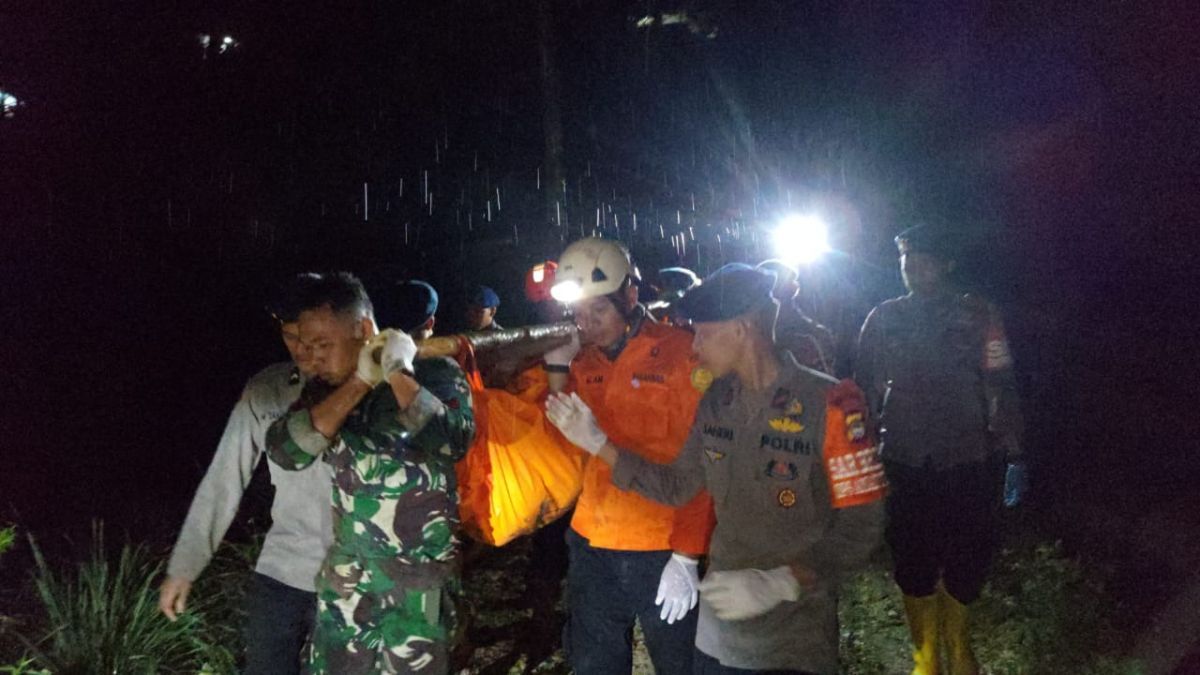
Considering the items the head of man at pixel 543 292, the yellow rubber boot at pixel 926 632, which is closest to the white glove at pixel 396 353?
the yellow rubber boot at pixel 926 632

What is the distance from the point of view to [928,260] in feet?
12.6

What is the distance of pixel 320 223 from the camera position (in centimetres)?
1173

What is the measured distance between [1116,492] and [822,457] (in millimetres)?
6881

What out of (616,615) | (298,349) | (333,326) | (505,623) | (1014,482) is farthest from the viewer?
(505,623)

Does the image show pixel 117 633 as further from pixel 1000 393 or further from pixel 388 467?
pixel 1000 393

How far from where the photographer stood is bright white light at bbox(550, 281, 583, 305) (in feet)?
10.5

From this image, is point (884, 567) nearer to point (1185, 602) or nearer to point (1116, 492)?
point (1185, 602)

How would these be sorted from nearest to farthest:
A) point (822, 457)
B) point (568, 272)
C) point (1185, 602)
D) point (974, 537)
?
point (822, 457) < point (568, 272) < point (974, 537) < point (1185, 602)

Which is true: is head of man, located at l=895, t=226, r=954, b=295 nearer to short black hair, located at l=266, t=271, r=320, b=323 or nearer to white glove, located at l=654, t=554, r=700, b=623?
white glove, located at l=654, t=554, r=700, b=623

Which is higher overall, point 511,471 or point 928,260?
point 928,260

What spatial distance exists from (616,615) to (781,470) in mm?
1126

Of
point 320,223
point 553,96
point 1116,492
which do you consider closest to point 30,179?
point 320,223

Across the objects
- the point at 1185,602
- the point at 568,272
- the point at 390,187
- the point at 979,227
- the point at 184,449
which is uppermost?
the point at 390,187

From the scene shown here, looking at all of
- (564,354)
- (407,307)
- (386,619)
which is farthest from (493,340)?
(386,619)
